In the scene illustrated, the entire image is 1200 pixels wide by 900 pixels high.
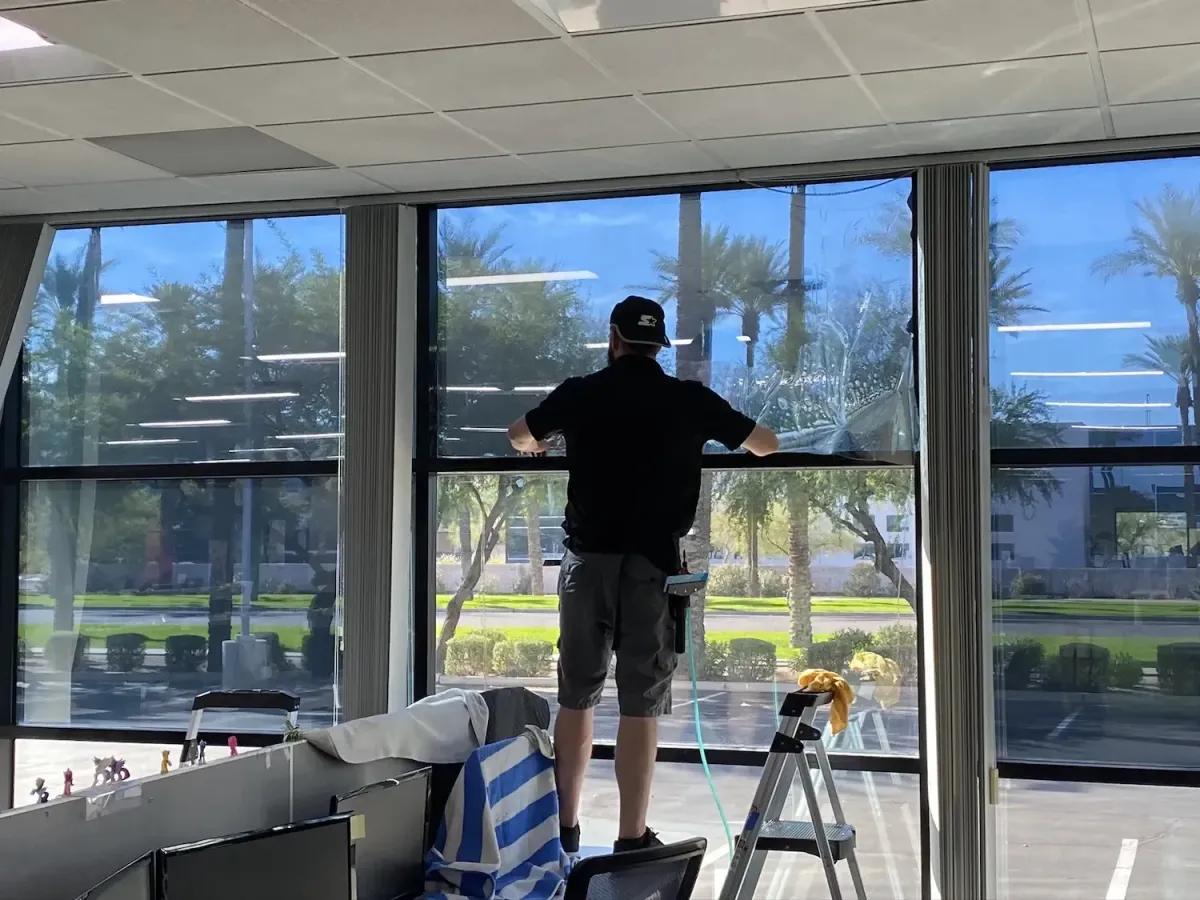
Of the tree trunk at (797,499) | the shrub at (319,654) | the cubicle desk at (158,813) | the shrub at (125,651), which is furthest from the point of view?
the shrub at (125,651)

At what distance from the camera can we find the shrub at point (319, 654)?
5.90 m

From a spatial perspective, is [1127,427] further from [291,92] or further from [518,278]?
[291,92]

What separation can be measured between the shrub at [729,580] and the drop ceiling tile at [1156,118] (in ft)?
7.04

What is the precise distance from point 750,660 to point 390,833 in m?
2.09

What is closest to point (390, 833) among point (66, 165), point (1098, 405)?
point (1098, 405)

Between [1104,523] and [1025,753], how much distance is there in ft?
2.94

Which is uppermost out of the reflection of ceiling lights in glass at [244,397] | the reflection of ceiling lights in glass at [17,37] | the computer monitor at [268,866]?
the reflection of ceiling lights in glass at [17,37]

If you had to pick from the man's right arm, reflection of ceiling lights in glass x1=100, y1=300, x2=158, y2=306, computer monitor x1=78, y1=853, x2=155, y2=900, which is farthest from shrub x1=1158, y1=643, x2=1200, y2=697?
reflection of ceiling lights in glass x1=100, y1=300, x2=158, y2=306

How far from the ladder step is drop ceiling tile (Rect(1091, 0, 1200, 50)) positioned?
2440 millimetres

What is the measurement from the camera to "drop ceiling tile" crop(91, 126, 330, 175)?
4.86 m

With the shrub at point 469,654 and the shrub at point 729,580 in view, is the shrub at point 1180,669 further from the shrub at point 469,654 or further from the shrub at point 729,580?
the shrub at point 469,654

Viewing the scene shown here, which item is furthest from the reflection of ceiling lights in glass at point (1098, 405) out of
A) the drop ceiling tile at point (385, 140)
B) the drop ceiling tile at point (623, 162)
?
the drop ceiling tile at point (385, 140)

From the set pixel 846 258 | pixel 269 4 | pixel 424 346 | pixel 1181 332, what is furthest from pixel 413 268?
pixel 1181 332

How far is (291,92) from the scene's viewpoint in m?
4.34
